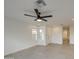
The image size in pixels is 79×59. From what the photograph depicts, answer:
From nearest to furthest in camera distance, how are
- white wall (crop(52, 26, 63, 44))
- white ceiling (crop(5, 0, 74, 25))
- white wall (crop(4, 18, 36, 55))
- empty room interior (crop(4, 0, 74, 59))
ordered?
white ceiling (crop(5, 0, 74, 25)) → empty room interior (crop(4, 0, 74, 59)) → white wall (crop(4, 18, 36, 55)) → white wall (crop(52, 26, 63, 44))

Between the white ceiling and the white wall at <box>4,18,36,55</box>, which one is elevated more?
the white ceiling

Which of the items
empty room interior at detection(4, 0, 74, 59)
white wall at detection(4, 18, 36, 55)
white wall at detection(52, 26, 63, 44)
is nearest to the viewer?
empty room interior at detection(4, 0, 74, 59)

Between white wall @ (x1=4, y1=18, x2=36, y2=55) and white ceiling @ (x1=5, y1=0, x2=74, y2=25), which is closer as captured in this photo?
white ceiling @ (x1=5, y1=0, x2=74, y2=25)

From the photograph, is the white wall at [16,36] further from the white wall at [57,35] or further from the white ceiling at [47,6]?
the white wall at [57,35]

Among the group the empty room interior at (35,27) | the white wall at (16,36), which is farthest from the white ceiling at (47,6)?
the white wall at (16,36)

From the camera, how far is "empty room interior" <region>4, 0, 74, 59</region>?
4080 millimetres

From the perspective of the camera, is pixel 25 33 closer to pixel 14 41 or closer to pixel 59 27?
pixel 14 41

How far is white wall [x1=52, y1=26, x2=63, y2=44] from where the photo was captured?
495 inches

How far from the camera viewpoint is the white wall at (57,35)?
12.6 metres

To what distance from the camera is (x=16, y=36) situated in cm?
779

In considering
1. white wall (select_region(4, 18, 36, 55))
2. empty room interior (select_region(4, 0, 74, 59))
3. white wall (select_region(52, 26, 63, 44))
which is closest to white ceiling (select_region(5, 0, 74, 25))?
empty room interior (select_region(4, 0, 74, 59))

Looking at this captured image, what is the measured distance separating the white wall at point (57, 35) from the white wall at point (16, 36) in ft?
13.1

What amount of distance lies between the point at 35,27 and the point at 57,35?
3.10 meters

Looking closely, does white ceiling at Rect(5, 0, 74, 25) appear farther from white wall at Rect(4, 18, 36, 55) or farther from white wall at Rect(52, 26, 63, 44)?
white wall at Rect(52, 26, 63, 44)
